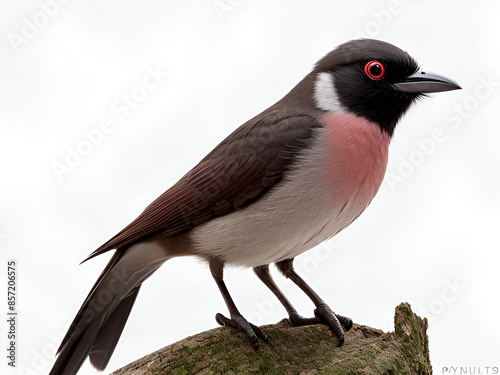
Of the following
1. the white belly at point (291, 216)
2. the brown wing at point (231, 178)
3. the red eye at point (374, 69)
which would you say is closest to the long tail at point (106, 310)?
the brown wing at point (231, 178)

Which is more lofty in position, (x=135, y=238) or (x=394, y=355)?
(x=135, y=238)

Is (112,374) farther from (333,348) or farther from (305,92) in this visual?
(305,92)

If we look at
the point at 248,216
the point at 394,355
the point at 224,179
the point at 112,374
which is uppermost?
the point at 224,179

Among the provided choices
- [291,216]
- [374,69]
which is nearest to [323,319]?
[291,216]

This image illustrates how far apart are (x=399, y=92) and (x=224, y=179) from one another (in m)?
1.50

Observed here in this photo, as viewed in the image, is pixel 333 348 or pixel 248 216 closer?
pixel 248 216

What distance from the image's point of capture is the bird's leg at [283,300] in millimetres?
5289

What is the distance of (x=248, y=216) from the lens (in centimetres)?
467

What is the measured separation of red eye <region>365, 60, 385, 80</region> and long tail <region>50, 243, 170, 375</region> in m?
2.10

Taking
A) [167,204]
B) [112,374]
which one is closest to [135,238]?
[167,204]

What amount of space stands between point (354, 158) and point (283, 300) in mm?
1465

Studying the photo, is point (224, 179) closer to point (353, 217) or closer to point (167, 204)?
point (167, 204)

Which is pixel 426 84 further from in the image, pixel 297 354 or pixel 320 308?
pixel 297 354

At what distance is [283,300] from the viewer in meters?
5.41
